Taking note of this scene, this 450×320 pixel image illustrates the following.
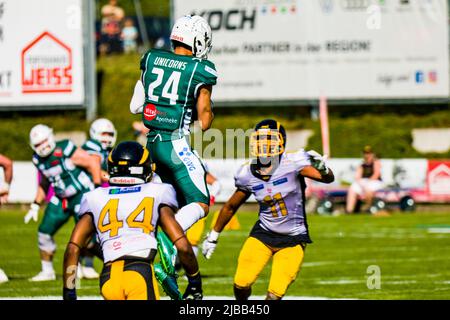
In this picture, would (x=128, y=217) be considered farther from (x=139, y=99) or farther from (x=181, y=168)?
(x=139, y=99)

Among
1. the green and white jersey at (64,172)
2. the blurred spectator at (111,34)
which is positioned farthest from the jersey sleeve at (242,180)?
the blurred spectator at (111,34)

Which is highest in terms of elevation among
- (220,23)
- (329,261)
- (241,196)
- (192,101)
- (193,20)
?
(220,23)

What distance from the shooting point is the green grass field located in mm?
12086

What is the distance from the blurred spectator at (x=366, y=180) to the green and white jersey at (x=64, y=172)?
34.5 feet

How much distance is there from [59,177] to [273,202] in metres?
5.20

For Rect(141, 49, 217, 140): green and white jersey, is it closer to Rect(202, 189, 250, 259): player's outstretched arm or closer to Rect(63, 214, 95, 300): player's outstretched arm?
Rect(202, 189, 250, 259): player's outstretched arm

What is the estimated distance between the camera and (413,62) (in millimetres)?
30094

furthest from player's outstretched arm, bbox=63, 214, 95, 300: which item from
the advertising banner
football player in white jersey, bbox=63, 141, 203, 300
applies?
the advertising banner

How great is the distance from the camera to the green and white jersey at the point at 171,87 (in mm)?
8758

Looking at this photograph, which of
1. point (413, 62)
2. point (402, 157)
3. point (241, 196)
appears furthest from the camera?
point (413, 62)

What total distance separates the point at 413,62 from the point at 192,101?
72.4 ft
